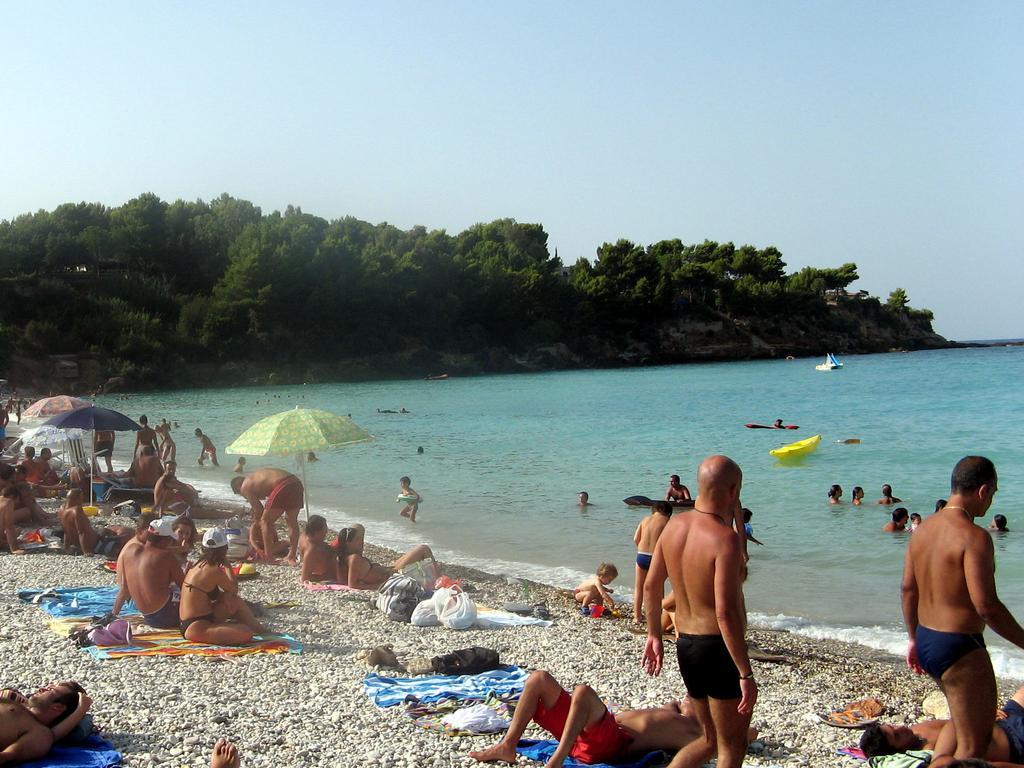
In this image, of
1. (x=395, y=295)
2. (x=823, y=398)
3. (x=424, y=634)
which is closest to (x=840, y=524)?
(x=424, y=634)

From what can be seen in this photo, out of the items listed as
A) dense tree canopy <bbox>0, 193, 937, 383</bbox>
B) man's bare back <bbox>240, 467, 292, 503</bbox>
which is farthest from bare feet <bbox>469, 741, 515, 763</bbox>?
dense tree canopy <bbox>0, 193, 937, 383</bbox>

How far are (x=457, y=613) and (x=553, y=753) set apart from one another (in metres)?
3.28

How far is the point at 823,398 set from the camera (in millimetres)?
42156

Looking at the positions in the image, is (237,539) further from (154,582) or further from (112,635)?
(112,635)

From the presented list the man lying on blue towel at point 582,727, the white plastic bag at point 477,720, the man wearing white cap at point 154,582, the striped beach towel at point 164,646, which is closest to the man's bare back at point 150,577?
the man wearing white cap at point 154,582

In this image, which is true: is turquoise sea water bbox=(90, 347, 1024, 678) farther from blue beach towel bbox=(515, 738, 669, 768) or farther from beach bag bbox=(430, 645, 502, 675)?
blue beach towel bbox=(515, 738, 669, 768)

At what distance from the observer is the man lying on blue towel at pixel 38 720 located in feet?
14.2

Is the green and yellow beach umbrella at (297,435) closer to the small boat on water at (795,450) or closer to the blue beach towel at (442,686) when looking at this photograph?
the blue beach towel at (442,686)

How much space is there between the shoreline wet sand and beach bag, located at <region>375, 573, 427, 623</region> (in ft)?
0.43

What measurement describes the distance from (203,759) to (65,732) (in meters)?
0.71

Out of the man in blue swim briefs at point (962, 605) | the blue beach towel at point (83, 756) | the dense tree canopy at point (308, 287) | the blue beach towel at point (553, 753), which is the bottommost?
the blue beach towel at point (553, 753)

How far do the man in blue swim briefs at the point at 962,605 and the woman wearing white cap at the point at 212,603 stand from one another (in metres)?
4.66

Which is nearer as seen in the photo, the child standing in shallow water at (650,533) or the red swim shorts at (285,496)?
the child standing in shallow water at (650,533)

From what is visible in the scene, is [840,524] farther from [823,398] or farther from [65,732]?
[823,398]
